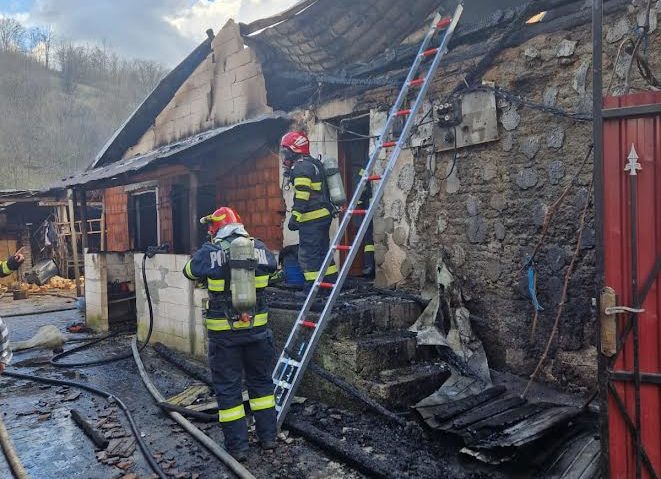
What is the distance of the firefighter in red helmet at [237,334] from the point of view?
13.1ft

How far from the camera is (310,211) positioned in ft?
18.1

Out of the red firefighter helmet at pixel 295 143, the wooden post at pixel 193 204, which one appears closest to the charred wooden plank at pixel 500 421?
the red firefighter helmet at pixel 295 143

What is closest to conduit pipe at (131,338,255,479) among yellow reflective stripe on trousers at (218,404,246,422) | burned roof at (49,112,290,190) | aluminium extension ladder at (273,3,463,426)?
yellow reflective stripe on trousers at (218,404,246,422)

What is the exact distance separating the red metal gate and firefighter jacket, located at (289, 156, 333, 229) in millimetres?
3267

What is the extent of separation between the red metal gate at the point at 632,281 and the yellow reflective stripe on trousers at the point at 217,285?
282cm

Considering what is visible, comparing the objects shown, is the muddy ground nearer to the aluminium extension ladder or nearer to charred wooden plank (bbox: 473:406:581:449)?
charred wooden plank (bbox: 473:406:581:449)

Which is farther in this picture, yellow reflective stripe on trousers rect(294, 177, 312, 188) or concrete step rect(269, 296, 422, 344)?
yellow reflective stripe on trousers rect(294, 177, 312, 188)

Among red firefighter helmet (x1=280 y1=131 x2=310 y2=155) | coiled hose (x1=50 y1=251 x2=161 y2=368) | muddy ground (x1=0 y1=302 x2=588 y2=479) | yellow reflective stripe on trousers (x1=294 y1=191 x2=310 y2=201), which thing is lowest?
muddy ground (x1=0 y1=302 x2=588 y2=479)

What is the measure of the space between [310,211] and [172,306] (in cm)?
303

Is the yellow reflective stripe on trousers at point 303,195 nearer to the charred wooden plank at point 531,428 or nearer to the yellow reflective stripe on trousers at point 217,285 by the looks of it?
the yellow reflective stripe on trousers at point 217,285

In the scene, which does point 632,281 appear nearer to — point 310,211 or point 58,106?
point 310,211

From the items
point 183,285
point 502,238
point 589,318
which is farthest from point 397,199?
point 183,285

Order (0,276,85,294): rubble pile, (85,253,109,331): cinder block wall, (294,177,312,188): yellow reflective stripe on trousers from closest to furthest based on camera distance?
(294,177,312,188): yellow reflective stripe on trousers, (85,253,109,331): cinder block wall, (0,276,85,294): rubble pile

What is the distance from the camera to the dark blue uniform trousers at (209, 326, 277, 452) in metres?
3.96
